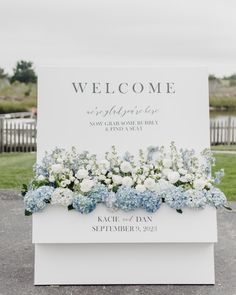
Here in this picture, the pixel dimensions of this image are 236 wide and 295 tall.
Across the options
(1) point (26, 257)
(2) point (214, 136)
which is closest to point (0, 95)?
(2) point (214, 136)

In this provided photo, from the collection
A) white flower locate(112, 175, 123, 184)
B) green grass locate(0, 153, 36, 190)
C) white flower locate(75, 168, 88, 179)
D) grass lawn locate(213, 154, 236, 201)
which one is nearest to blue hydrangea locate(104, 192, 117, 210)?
white flower locate(112, 175, 123, 184)

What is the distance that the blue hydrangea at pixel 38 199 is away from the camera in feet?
12.6

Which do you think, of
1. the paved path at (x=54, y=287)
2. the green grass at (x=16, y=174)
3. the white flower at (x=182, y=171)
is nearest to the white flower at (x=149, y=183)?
the white flower at (x=182, y=171)

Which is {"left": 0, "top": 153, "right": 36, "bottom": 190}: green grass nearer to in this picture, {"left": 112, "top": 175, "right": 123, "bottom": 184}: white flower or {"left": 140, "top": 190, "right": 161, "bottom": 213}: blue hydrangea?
{"left": 112, "top": 175, "right": 123, "bottom": 184}: white flower

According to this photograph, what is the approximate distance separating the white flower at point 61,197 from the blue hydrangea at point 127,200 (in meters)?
0.36

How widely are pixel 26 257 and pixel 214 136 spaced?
15934mm

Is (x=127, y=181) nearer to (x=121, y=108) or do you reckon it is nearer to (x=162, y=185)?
(x=162, y=185)

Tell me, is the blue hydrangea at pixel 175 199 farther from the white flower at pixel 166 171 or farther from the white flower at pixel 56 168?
the white flower at pixel 56 168

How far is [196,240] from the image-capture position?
12.9 feet

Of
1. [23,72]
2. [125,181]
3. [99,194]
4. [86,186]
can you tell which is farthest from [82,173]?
[23,72]

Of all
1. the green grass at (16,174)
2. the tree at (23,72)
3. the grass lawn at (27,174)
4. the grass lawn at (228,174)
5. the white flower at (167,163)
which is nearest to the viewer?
the white flower at (167,163)

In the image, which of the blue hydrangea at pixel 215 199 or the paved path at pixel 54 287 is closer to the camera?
the blue hydrangea at pixel 215 199

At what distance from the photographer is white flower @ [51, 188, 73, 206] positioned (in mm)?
3838

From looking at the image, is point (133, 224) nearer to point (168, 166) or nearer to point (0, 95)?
point (168, 166)
